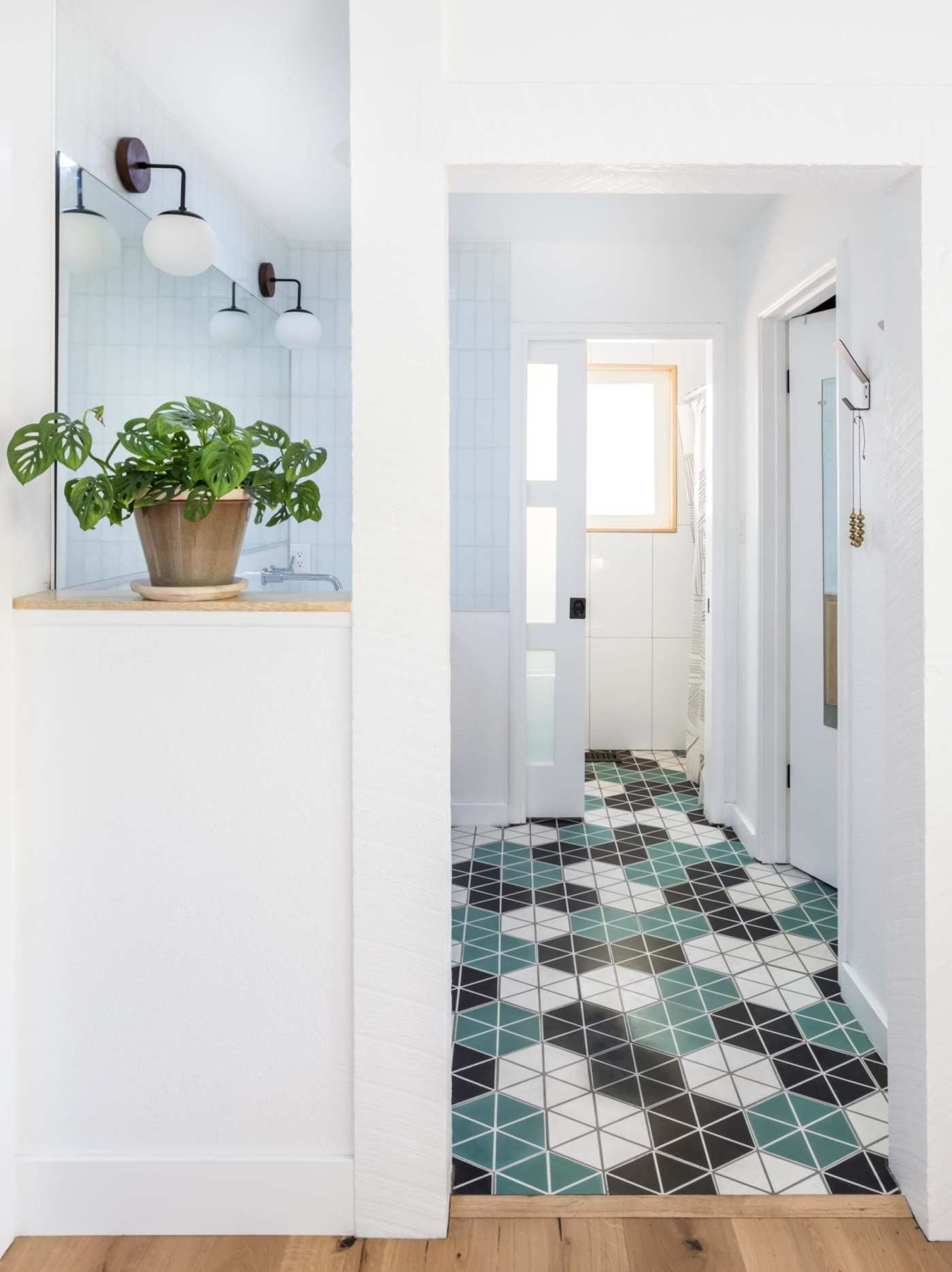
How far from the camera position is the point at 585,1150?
2002 millimetres

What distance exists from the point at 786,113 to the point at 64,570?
5.30ft

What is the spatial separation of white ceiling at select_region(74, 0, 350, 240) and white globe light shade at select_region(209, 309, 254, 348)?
457 millimetres

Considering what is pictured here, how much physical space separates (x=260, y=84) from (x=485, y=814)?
113 inches

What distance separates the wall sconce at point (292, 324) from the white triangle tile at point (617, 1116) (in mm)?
2374

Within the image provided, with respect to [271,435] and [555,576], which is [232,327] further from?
[555,576]

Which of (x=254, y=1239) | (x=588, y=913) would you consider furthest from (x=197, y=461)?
(x=588, y=913)

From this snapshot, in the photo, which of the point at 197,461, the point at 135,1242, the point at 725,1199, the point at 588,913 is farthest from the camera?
the point at 588,913

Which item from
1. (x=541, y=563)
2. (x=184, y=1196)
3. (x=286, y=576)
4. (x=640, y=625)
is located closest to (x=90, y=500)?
(x=184, y=1196)

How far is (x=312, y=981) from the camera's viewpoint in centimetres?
175

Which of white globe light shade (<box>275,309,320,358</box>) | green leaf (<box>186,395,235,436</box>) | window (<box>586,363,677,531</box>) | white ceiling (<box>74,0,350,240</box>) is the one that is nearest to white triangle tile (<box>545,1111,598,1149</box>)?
green leaf (<box>186,395,235,436</box>)

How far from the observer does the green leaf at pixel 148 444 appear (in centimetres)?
160

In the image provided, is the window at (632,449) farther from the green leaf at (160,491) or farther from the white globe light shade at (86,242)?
the green leaf at (160,491)

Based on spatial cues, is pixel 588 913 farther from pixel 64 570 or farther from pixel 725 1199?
pixel 64 570

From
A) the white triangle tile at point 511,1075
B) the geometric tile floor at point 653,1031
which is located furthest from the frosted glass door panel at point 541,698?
the white triangle tile at point 511,1075
